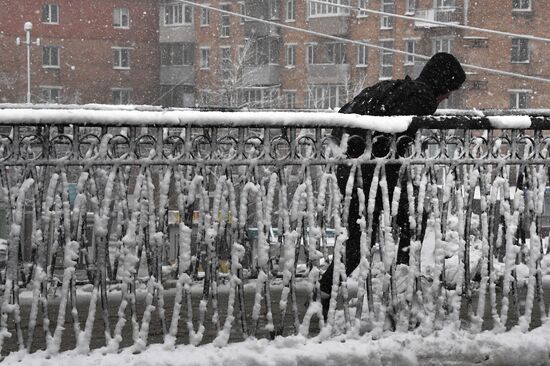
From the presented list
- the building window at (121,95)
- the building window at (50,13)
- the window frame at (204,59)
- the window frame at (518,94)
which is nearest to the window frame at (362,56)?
the window frame at (518,94)

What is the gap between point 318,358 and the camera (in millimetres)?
4418

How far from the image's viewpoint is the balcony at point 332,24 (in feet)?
Answer: 191

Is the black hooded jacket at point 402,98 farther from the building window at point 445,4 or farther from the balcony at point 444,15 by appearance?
the building window at point 445,4

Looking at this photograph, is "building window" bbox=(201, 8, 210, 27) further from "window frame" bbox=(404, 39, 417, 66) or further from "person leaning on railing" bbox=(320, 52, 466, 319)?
"person leaning on railing" bbox=(320, 52, 466, 319)

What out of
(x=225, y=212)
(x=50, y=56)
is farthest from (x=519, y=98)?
(x=225, y=212)

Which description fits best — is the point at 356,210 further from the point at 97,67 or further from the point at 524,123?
the point at 97,67

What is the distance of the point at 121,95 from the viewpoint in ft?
218

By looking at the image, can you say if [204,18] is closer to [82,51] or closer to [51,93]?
[82,51]

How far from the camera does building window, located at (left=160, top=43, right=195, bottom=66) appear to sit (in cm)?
6638

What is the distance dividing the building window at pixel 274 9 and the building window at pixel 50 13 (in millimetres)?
13791

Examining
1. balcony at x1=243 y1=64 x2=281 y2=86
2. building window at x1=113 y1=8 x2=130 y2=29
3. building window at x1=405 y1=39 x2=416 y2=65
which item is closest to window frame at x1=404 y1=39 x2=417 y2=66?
building window at x1=405 y1=39 x2=416 y2=65

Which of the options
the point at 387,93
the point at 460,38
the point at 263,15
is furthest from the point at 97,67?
the point at 387,93

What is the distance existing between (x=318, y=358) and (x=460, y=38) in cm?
5102

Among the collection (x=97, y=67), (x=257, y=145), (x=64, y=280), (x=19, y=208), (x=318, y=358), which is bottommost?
(x=318, y=358)
